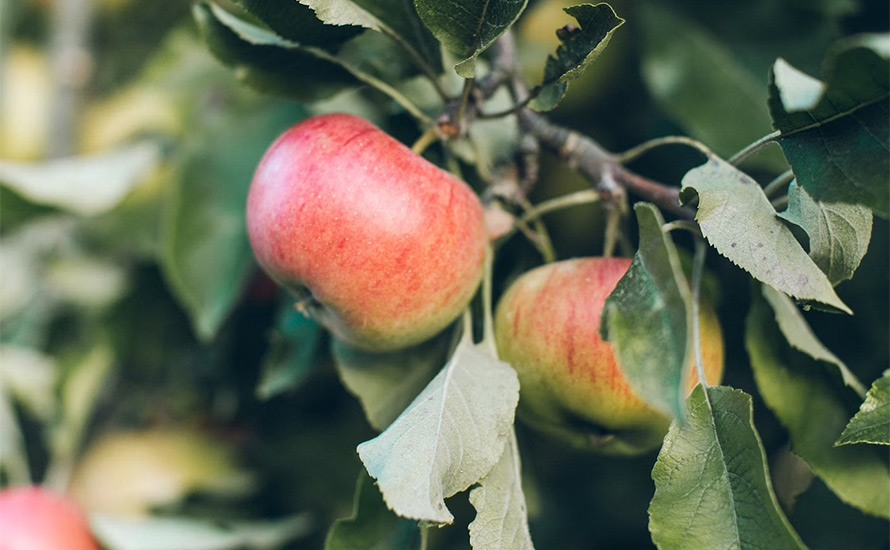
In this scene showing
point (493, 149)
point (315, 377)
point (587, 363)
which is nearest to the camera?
point (587, 363)

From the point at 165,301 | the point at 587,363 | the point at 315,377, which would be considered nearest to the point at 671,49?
the point at 587,363

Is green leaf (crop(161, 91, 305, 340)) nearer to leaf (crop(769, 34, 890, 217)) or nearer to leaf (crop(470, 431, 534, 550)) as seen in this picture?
leaf (crop(470, 431, 534, 550))

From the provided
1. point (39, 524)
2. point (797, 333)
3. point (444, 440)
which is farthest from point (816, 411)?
point (39, 524)

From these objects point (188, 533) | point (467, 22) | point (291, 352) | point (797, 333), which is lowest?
point (188, 533)

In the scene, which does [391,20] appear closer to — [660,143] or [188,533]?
[660,143]

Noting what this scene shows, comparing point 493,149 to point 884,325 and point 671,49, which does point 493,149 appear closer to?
point 671,49

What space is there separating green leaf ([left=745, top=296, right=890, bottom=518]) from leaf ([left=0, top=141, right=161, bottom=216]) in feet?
2.20

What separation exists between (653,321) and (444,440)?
160mm

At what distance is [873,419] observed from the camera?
1.56 feet

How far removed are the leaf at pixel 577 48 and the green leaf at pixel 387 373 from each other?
0.78 feet

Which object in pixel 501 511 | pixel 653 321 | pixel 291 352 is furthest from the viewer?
pixel 291 352

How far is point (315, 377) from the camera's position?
94 cm

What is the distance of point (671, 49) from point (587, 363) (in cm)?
46

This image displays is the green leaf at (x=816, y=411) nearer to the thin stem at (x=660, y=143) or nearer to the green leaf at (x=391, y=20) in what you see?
the thin stem at (x=660, y=143)
